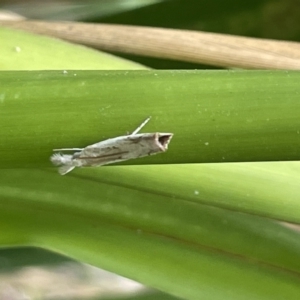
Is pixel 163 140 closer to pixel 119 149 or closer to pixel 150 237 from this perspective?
pixel 119 149

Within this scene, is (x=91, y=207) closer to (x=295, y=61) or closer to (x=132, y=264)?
(x=132, y=264)

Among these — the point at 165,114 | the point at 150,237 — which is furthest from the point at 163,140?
the point at 150,237

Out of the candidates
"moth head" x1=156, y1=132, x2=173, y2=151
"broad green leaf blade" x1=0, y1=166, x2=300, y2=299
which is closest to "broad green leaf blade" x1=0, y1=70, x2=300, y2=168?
"moth head" x1=156, y1=132, x2=173, y2=151

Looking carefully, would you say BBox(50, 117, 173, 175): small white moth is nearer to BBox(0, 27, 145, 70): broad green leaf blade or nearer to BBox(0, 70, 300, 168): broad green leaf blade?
BBox(0, 70, 300, 168): broad green leaf blade

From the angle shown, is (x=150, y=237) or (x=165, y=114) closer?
(x=165, y=114)

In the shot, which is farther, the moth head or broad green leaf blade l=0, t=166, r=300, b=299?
broad green leaf blade l=0, t=166, r=300, b=299

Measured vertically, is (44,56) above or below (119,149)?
above

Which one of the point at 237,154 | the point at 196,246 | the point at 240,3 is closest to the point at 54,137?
the point at 237,154
